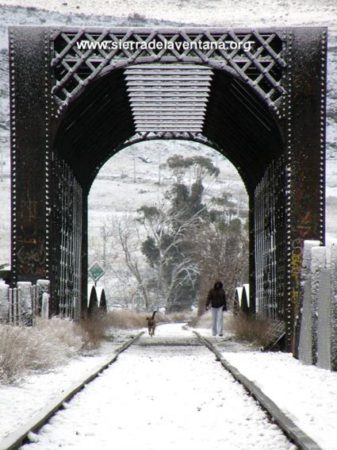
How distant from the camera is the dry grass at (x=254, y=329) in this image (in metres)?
22.3

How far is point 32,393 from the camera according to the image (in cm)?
1172

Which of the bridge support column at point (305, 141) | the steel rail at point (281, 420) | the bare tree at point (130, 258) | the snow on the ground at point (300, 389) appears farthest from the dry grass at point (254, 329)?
the bare tree at point (130, 258)

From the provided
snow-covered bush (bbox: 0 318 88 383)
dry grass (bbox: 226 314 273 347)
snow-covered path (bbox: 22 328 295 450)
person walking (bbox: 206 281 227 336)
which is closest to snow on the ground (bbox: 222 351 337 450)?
snow-covered path (bbox: 22 328 295 450)

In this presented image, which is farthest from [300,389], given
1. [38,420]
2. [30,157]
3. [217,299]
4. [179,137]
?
[179,137]

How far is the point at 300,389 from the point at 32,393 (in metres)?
3.01

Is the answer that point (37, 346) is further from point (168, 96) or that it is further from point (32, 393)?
point (168, 96)

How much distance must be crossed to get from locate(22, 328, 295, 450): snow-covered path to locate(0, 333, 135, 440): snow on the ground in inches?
12.0

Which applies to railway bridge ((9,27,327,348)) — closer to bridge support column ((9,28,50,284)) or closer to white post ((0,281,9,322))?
bridge support column ((9,28,50,284))

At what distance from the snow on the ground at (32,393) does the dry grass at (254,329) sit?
5872 millimetres

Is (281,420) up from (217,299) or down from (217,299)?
down

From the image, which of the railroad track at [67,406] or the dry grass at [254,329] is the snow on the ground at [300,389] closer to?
the railroad track at [67,406]

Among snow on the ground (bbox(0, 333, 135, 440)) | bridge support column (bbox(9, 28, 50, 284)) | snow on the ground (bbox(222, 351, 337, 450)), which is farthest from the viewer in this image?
bridge support column (bbox(9, 28, 50, 284))

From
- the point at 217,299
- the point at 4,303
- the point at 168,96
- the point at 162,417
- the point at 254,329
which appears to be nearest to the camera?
the point at 162,417

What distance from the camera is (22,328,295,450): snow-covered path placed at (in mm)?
7827
